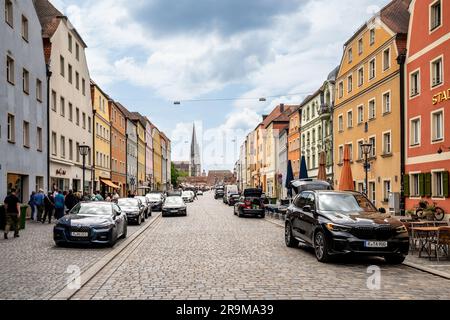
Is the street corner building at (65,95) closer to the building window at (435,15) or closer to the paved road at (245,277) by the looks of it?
the building window at (435,15)

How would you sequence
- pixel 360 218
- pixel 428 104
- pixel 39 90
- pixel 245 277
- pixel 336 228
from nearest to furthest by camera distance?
pixel 245 277 < pixel 336 228 < pixel 360 218 < pixel 428 104 < pixel 39 90

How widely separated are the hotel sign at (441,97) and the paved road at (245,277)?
14678 millimetres

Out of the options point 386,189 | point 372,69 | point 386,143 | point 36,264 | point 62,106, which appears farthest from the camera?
point 62,106

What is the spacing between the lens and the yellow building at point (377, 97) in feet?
108

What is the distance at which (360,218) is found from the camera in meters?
12.5

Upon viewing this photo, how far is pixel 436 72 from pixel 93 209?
63.2 ft

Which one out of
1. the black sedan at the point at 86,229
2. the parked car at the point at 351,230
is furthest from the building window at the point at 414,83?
the black sedan at the point at 86,229

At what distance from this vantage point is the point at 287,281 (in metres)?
9.71

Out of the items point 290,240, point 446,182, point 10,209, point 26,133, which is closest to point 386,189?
point 446,182

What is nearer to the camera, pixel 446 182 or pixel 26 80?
pixel 446 182

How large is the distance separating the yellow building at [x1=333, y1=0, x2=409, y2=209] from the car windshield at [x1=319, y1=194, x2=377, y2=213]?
735 inches

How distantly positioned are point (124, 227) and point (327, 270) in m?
9.59

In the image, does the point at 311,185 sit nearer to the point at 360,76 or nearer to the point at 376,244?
the point at 360,76
